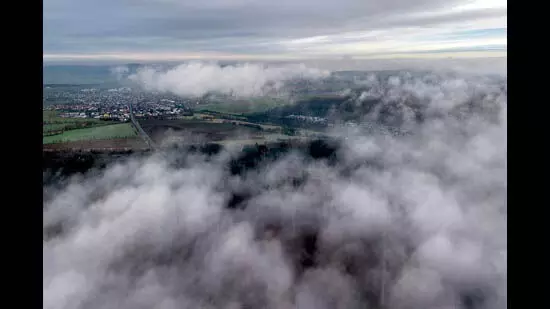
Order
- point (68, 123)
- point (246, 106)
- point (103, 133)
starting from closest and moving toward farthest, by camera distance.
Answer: point (68, 123), point (103, 133), point (246, 106)

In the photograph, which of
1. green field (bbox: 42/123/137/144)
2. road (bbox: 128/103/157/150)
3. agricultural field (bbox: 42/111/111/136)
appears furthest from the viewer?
road (bbox: 128/103/157/150)

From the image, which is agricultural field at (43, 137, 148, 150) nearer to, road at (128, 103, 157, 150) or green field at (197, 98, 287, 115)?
road at (128, 103, 157, 150)

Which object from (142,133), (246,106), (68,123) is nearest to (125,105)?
(142,133)

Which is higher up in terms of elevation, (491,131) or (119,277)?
(491,131)

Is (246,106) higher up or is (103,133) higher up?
(246,106)

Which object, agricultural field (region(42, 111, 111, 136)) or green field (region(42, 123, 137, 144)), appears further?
green field (region(42, 123, 137, 144))

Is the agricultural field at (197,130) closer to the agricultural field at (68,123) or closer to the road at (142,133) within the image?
the road at (142,133)

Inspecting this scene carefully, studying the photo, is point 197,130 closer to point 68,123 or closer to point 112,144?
point 112,144

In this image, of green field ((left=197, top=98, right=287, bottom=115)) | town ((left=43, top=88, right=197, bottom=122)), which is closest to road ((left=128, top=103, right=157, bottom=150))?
town ((left=43, top=88, right=197, bottom=122))

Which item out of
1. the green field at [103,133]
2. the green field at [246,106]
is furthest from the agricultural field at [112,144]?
the green field at [246,106]
